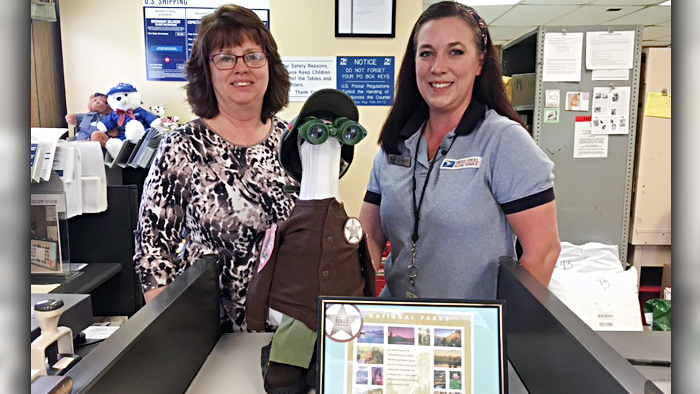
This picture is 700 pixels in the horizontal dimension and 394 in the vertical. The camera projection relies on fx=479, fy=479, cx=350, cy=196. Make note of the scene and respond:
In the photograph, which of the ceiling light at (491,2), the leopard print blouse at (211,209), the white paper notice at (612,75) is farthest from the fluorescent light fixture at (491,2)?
the leopard print blouse at (211,209)

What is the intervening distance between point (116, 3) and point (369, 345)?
3569 mm

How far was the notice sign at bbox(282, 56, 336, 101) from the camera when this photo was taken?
3477mm

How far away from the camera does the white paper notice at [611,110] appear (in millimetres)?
2895

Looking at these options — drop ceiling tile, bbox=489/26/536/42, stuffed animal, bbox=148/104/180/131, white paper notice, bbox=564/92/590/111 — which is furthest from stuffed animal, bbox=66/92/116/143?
drop ceiling tile, bbox=489/26/536/42

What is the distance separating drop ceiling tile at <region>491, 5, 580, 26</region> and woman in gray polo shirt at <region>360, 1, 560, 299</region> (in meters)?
4.81

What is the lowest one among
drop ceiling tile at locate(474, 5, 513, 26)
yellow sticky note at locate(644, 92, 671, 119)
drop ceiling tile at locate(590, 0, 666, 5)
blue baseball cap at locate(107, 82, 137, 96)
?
yellow sticky note at locate(644, 92, 671, 119)

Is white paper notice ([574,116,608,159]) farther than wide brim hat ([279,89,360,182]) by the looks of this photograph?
Yes

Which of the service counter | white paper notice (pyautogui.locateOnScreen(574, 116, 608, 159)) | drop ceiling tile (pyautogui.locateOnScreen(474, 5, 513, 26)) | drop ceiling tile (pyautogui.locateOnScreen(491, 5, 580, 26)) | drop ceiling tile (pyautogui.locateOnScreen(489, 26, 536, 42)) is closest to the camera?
the service counter

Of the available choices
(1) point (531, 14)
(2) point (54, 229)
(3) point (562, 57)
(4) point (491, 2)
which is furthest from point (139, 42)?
(1) point (531, 14)

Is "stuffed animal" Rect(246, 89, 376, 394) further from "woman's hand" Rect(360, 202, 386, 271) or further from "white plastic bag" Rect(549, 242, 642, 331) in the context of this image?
"white plastic bag" Rect(549, 242, 642, 331)

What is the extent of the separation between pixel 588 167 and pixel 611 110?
365 millimetres

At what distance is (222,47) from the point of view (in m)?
1.27
